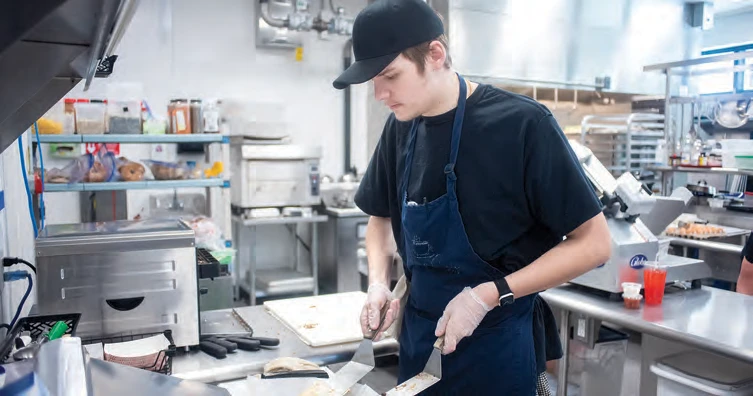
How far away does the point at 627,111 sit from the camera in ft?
20.7

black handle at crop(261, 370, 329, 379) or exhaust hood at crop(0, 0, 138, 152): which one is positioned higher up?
exhaust hood at crop(0, 0, 138, 152)

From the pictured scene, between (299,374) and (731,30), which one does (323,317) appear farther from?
(731,30)

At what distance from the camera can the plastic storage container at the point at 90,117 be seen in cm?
332

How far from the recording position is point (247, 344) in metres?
1.70

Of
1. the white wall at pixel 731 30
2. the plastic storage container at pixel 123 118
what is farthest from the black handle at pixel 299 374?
the white wall at pixel 731 30

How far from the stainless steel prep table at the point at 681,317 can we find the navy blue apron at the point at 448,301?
789 millimetres

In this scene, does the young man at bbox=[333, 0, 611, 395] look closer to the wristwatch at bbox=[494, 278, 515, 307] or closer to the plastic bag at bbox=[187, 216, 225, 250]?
the wristwatch at bbox=[494, 278, 515, 307]

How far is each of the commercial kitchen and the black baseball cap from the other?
0.57m

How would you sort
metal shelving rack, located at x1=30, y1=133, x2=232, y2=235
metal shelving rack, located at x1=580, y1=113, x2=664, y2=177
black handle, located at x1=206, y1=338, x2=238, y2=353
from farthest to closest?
metal shelving rack, located at x1=580, y1=113, x2=664, y2=177 < metal shelving rack, located at x1=30, y1=133, x2=232, y2=235 < black handle, located at x1=206, y1=338, x2=238, y2=353

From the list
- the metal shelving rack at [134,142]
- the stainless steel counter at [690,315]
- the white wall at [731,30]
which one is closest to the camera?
the stainless steel counter at [690,315]

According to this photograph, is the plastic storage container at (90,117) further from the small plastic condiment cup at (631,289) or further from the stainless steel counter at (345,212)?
the small plastic condiment cup at (631,289)

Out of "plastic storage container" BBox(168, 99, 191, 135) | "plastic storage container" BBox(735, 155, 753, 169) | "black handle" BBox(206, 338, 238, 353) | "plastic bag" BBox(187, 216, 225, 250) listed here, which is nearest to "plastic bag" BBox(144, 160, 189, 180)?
"plastic storage container" BBox(168, 99, 191, 135)

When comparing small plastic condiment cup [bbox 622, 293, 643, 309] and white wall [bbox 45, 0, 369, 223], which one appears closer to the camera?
small plastic condiment cup [bbox 622, 293, 643, 309]

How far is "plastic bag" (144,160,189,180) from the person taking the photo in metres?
3.60
